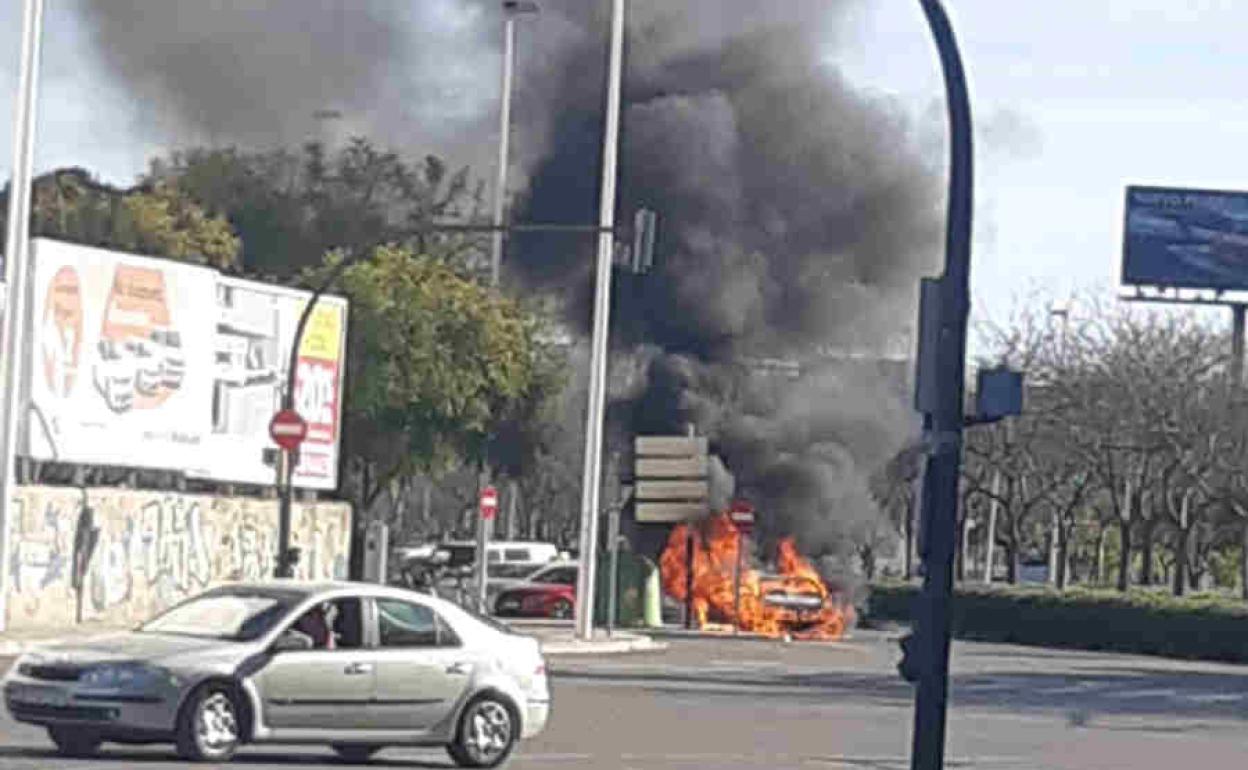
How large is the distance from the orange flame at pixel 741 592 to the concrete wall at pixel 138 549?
1527cm

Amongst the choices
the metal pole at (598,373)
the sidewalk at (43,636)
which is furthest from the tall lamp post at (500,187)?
the sidewalk at (43,636)

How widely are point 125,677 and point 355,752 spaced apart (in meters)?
3.22

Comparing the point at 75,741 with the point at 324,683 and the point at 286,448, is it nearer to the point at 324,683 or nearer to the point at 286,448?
the point at 324,683

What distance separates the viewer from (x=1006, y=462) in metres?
80.9

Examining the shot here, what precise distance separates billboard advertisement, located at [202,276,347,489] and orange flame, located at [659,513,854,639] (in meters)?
15.7

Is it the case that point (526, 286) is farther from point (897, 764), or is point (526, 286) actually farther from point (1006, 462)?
point (897, 764)

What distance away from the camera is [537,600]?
220 feet

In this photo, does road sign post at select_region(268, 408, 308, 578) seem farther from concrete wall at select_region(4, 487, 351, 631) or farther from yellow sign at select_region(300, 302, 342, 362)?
yellow sign at select_region(300, 302, 342, 362)

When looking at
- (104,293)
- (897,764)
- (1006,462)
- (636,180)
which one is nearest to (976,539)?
(1006,462)

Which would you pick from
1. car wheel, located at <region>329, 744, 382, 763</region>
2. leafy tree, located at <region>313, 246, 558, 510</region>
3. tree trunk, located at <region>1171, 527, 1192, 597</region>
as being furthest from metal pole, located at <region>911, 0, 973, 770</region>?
tree trunk, located at <region>1171, 527, 1192, 597</region>

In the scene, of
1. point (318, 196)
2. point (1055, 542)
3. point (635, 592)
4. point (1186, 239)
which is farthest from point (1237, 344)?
point (318, 196)

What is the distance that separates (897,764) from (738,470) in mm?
47678

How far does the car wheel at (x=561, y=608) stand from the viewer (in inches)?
2633

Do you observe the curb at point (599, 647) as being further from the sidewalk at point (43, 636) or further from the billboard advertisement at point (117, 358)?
the sidewalk at point (43, 636)
